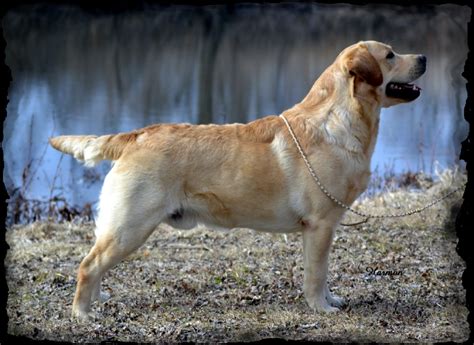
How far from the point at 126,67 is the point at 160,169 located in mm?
15511

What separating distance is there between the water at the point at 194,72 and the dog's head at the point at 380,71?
542 centimetres

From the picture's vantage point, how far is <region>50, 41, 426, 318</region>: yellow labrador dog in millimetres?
5672

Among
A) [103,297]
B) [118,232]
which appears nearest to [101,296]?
[103,297]

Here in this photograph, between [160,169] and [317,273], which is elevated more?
[160,169]

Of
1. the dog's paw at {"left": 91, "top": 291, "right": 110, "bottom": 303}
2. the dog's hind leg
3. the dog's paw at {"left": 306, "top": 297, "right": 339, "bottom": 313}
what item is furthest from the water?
the dog's paw at {"left": 306, "top": 297, "right": 339, "bottom": 313}

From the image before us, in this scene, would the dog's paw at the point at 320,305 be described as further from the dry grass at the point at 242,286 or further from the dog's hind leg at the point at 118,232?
the dog's hind leg at the point at 118,232

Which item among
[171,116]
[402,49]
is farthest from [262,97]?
[402,49]

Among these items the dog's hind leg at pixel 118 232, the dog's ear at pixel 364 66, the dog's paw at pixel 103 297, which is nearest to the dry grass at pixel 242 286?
the dog's paw at pixel 103 297

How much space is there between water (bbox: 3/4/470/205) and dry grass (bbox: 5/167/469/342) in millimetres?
3289

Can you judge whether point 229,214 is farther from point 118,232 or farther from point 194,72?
point 194,72

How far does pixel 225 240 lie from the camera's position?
325 inches

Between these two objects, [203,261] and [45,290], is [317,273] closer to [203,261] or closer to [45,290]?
[203,261]

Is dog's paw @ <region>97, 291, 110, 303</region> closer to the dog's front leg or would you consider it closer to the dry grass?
the dry grass

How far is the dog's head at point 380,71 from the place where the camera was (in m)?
5.94
